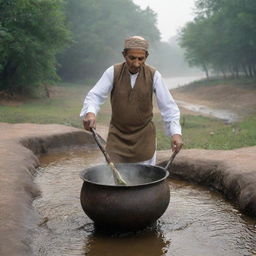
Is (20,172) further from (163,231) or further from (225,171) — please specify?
(225,171)

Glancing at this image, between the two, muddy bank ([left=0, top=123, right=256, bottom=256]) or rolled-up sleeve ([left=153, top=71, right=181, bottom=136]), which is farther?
rolled-up sleeve ([left=153, top=71, right=181, bottom=136])

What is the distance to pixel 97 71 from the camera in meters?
47.2

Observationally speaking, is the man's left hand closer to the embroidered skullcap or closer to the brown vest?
the brown vest

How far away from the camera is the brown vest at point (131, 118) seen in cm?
415

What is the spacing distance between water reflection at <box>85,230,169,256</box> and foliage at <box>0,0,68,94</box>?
17454 millimetres

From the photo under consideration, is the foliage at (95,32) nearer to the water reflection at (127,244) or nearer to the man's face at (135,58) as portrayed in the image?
the man's face at (135,58)

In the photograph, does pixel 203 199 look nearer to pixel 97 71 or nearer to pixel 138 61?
pixel 138 61

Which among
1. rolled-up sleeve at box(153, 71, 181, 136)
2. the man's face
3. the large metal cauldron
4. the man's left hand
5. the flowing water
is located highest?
the man's face

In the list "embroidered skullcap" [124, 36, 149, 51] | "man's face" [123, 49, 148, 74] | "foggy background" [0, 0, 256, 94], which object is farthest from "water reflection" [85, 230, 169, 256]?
"foggy background" [0, 0, 256, 94]

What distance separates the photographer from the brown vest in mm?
4152

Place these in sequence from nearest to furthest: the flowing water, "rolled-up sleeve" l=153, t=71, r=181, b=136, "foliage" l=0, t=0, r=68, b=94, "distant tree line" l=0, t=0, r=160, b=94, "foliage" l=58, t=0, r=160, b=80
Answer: the flowing water < "rolled-up sleeve" l=153, t=71, r=181, b=136 < "distant tree line" l=0, t=0, r=160, b=94 < "foliage" l=0, t=0, r=68, b=94 < "foliage" l=58, t=0, r=160, b=80

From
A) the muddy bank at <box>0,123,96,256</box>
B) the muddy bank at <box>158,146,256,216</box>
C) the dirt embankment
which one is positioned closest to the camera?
the muddy bank at <box>0,123,96,256</box>

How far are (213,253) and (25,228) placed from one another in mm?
1797

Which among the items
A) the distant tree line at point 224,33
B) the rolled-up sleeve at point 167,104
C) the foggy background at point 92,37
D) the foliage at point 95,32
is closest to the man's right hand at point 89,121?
the rolled-up sleeve at point 167,104
